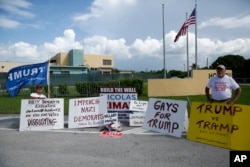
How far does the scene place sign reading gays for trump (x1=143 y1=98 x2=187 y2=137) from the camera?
8422 mm

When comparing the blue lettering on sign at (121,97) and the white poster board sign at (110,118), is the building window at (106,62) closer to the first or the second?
the blue lettering on sign at (121,97)

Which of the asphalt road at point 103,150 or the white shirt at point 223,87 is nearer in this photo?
the asphalt road at point 103,150

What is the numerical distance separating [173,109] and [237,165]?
11.0 ft

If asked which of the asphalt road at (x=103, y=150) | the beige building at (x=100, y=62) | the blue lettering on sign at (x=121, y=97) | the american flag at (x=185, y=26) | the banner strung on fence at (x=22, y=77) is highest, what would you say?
the beige building at (x=100, y=62)

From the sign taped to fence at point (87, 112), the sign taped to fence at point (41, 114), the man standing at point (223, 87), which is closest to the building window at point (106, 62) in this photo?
the sign taped to fence at point (87, 112)

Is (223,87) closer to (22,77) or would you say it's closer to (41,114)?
(41,114)

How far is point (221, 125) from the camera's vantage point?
282 inches

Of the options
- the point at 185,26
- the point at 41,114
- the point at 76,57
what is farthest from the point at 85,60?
the point at 41,114

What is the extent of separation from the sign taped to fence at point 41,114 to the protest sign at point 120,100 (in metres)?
1.87

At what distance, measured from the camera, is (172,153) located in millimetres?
6691

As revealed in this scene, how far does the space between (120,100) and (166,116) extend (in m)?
2.63

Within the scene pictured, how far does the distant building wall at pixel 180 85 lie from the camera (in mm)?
23312

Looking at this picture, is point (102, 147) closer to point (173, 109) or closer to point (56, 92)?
point (173, 109)

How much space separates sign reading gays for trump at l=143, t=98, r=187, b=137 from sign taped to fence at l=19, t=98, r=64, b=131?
2.82 metres
